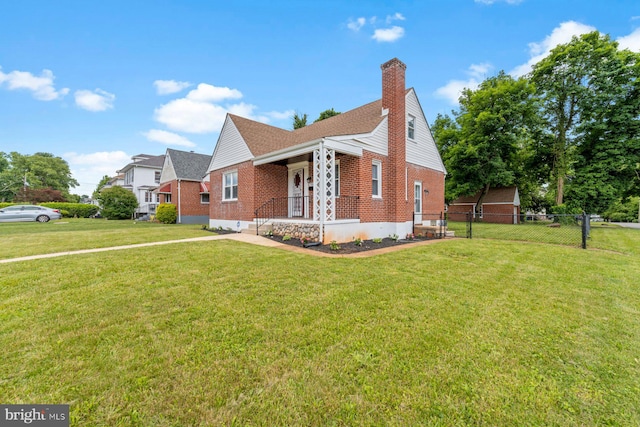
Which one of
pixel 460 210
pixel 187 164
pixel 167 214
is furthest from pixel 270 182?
pixel 460 210

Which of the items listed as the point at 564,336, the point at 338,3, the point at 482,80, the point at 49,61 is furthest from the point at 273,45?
the point at 482,80

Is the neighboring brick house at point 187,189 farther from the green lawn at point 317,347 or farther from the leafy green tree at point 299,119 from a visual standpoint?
the green lawn at point 317,347

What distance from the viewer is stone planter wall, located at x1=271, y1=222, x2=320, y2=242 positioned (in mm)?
8990

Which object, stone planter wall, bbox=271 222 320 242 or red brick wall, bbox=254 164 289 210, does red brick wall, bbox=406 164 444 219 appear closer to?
stone planter wall, bbox=271 222 320 242

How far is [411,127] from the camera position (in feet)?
42.2

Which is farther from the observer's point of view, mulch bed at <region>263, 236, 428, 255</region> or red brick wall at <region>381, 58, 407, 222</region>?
red brick wall at <region>381, 58, 407, 222</region>

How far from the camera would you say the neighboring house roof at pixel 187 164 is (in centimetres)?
2212

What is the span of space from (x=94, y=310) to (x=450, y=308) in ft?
16.1

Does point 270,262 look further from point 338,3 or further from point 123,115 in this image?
point 123,115

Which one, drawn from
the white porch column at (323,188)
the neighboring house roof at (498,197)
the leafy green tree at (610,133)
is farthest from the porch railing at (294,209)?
the neighboring house roof at (498,197)

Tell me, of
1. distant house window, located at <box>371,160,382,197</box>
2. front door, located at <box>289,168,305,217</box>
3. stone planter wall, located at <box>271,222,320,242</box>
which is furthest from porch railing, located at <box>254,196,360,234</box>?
distant house window, located at <box>371,160,382,197</box>

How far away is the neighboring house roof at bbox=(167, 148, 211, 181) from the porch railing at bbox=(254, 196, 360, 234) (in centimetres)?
1216

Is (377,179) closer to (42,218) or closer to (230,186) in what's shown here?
(230,186)

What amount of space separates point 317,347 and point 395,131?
33.0ft
